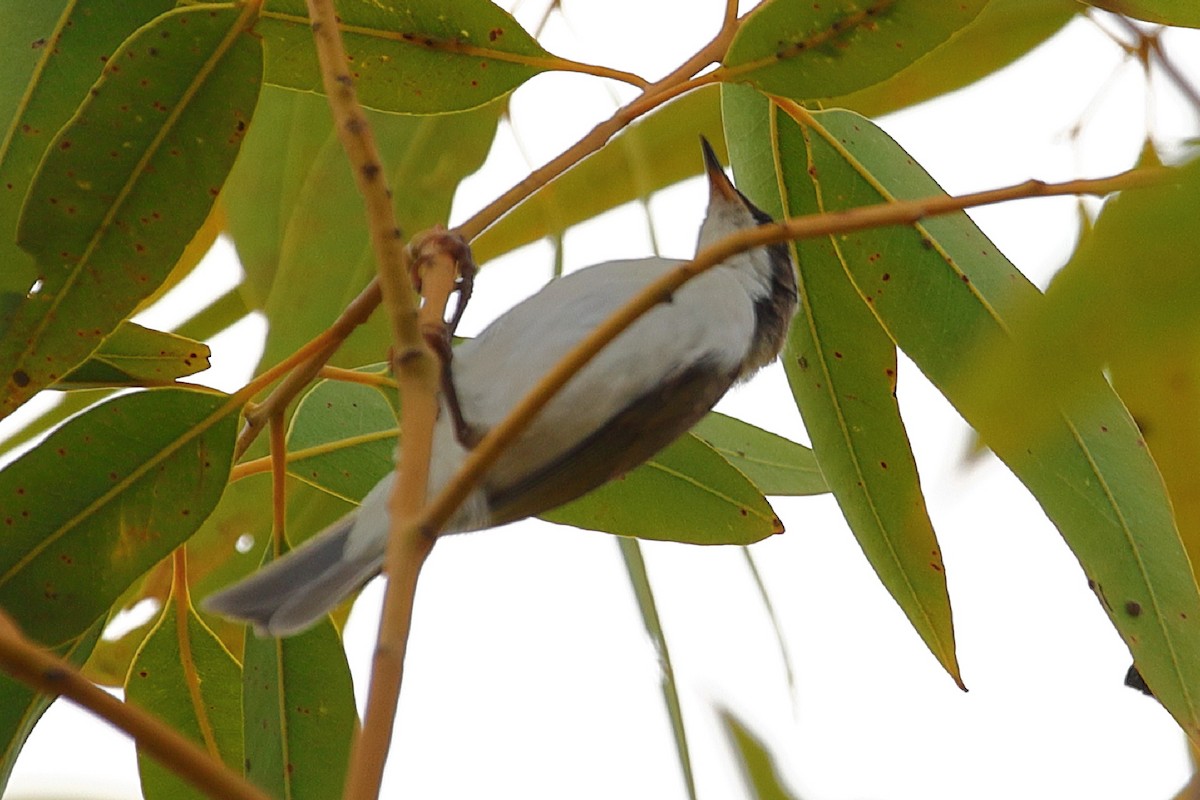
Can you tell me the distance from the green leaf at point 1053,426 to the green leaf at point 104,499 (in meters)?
0.97

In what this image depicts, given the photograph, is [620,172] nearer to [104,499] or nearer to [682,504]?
[682,504]

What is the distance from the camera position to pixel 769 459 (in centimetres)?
273

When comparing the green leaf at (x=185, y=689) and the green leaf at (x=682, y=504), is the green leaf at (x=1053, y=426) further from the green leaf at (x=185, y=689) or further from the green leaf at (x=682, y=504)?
the green leaf at (x=185, y=689)

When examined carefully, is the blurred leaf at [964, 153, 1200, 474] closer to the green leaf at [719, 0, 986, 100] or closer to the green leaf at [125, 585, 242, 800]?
the green leaf at [719, 0, 986, 100]

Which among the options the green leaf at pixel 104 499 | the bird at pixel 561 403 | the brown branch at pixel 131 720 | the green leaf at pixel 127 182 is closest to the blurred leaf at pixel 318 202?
the bird at pixel 561 403

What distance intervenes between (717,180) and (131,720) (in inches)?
92.3

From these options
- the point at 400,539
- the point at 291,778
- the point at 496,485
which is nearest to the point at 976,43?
the point at 496,485

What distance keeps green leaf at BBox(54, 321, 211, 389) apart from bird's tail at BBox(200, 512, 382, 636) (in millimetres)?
315

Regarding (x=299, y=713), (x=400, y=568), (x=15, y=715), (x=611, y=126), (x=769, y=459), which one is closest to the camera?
(x=400, y=568)

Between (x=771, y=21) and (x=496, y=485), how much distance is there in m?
0.94

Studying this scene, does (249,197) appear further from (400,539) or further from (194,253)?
(400,539)

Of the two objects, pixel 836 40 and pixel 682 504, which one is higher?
pixel 836 40

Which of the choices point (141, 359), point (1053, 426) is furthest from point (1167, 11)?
point (141, 359)

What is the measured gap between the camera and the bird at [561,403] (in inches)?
94.4
